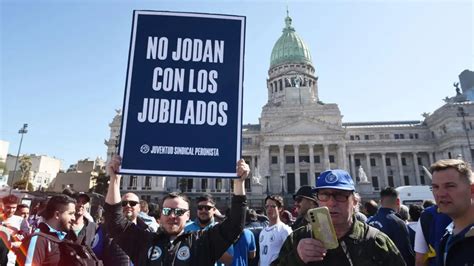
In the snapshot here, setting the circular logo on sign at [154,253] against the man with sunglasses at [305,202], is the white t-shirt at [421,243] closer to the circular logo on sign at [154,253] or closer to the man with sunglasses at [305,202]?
the man with sunglasses at [305,202]

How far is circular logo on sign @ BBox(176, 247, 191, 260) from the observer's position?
286 centimetres

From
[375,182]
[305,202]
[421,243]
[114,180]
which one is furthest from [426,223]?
[375,182]

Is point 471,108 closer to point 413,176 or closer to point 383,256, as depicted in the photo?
point 413,176

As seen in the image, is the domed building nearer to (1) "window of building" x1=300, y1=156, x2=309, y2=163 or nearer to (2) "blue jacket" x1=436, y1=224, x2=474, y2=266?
(1) "window of building" x1=300, y1=156, x2=309, y2=163

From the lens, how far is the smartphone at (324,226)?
199cm

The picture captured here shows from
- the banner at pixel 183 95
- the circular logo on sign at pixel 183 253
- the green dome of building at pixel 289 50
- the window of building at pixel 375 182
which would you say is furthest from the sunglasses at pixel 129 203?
the green dome of building at pixel 289 50

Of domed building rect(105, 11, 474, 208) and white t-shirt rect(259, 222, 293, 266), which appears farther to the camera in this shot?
domed building rect(105, 11, 474, 208)

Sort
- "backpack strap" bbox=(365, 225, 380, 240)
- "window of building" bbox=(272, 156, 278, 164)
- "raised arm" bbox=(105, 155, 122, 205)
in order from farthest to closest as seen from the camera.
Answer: "window of building" bbox=(272, 156, 278, 164)
"raised arm" bbox=(105, 155, 122, 205)
"backpack strap" bbox=(365, 225, 380, 240)

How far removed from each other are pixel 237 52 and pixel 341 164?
50.6m

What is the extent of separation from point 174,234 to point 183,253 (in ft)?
0.85

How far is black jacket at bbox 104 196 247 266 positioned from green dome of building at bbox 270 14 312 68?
7192 centimetres

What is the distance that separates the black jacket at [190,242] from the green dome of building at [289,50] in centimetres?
7192

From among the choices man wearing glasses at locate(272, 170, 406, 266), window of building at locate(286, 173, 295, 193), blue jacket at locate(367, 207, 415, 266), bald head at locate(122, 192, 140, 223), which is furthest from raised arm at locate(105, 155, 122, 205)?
window of building at locate(286, 173, 295, 193)

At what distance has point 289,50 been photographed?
73250 mm
